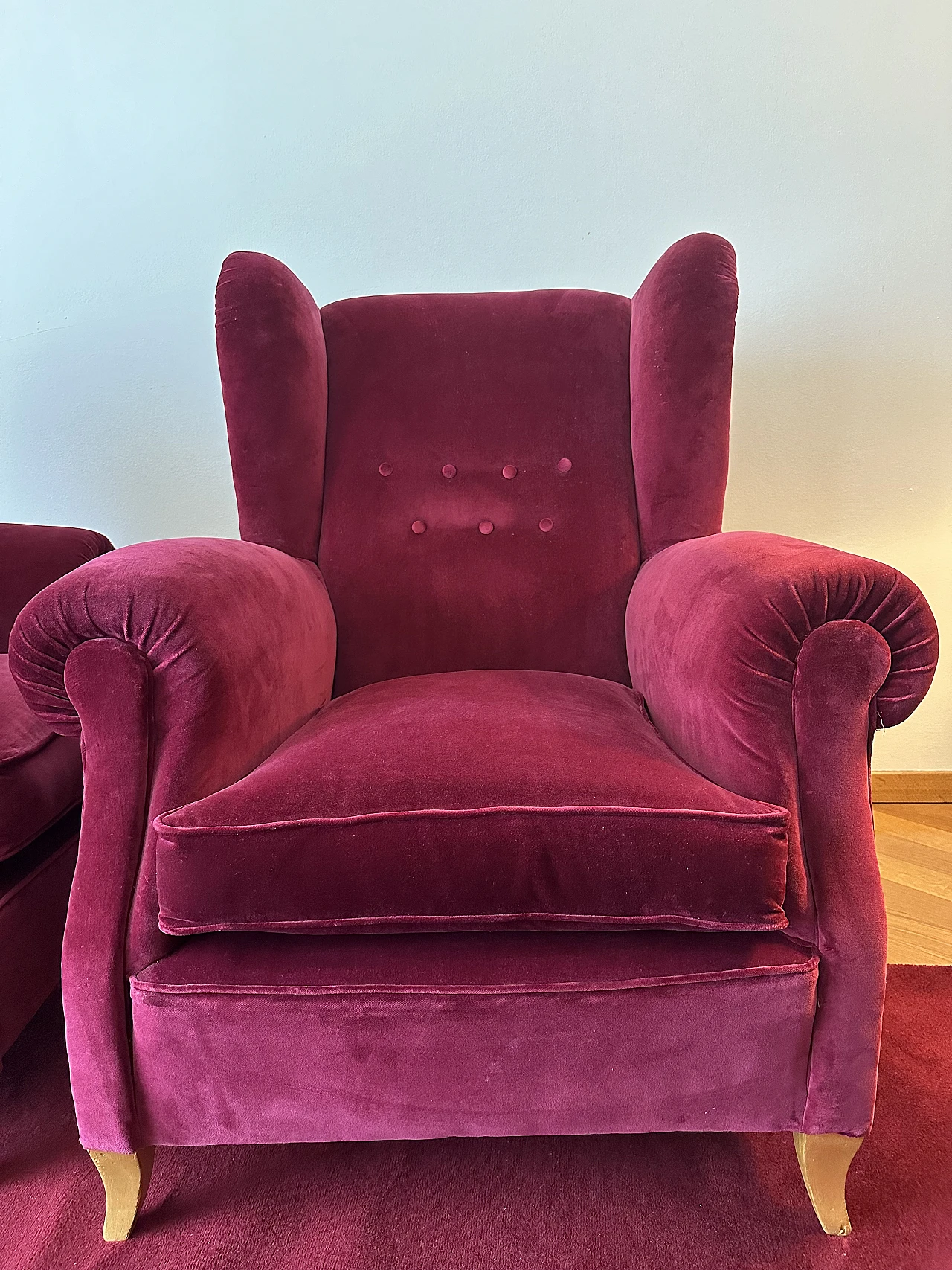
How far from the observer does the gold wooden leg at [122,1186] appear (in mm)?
807

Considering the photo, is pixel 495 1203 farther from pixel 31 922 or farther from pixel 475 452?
pixel 475 452

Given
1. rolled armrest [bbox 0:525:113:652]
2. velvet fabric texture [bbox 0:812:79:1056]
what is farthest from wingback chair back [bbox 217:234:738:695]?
velvet fabric texture [bbox 0:812:79:1056]

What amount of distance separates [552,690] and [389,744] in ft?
1.05

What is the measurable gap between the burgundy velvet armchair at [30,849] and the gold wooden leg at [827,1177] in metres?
0.94

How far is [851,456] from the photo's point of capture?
1816mm

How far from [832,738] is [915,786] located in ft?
4.67

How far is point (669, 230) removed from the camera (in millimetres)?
1749

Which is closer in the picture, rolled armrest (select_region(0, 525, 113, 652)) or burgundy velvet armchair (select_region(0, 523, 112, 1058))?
burgundy velvet armchair (select_region(0, 523, 112, 1058))

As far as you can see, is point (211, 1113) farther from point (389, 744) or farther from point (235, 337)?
point (235, 337)

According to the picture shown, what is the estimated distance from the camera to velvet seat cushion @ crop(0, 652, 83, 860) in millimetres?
963

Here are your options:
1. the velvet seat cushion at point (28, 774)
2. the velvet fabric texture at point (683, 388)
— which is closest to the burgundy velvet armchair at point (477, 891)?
the velvet seat cushion at point (28, 774)

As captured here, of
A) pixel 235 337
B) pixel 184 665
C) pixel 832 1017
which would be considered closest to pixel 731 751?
pixel 832 1017

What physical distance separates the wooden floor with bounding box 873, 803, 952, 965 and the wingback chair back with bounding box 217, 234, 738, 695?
704mm

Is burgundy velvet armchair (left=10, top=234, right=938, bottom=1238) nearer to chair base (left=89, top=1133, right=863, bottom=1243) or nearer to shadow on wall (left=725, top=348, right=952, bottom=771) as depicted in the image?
chair base (left=89, top=1133, right=863, bottom=1243)
